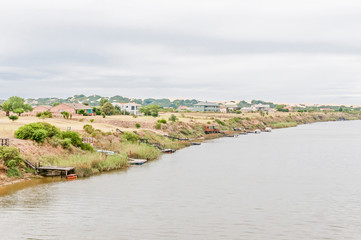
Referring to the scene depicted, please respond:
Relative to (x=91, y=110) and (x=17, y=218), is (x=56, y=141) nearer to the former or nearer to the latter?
(x=17, y=218)

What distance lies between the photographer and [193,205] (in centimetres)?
3381

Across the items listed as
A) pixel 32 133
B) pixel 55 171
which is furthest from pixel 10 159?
pixel 32 133

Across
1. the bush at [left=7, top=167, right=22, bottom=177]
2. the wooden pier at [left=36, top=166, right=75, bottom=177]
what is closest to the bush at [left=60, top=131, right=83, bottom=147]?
the wooden pier at [left=36, top=166, right=75, bottom=177]

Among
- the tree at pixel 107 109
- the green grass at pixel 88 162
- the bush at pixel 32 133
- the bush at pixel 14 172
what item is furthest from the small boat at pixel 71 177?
the tree at pixel 107 109

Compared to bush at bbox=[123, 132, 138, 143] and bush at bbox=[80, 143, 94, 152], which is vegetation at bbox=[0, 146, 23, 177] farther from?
bush at bbox=[123, 132, 138, 143]

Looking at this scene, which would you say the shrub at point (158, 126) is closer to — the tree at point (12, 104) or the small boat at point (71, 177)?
the tree at point (12, 104)

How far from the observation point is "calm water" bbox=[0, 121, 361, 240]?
87.7 feet

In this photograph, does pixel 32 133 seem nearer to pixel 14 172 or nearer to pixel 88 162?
pixel 88 162

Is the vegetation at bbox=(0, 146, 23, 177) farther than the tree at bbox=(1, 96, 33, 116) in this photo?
No

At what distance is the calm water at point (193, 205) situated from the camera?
26.7 metres

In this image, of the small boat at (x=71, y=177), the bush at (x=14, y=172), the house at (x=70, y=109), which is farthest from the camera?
the house at (x=70, y=109)

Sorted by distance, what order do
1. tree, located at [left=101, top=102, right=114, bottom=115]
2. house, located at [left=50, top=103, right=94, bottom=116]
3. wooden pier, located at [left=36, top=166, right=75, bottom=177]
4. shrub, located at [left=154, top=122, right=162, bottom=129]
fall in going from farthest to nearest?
tree, located at [left=101, top=102, right=114, bottom=115] < house, located at [left=50, top=103, right=94, bottom=116] < shrub, located at [left=154, top=122, right=162, bottom=129] < wooden pier, located at [left=36, top=166, right=75, bottom=177]

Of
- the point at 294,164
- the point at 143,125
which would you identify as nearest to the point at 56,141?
the point at 294,164

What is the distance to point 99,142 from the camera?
64.0m
